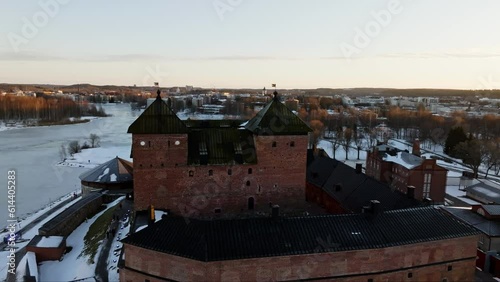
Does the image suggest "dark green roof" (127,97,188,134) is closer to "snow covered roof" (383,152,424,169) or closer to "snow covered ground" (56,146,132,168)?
"snow covered roof" (383,152,424,169)

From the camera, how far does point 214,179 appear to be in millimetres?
20953

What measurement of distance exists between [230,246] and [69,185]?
26743 mm

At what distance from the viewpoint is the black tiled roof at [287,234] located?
1457 centimetres

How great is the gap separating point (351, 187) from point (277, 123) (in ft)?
20.4

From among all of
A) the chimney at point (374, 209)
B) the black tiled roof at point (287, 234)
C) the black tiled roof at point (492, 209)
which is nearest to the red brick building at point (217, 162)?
the black tiled roof at point (287, 234)

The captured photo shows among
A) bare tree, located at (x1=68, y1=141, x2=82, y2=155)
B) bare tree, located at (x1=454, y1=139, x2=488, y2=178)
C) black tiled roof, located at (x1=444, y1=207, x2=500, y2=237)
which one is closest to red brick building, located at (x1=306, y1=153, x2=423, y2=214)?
black tiled roof, located at (x1=444, y1=207, x2=500, y2=237)

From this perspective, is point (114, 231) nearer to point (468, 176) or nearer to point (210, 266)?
point (210, 266)

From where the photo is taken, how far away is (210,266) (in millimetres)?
A: 13969

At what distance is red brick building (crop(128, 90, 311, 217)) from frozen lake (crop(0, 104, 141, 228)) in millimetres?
12436

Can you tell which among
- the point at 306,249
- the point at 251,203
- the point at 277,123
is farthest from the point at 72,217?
the point at 306,249

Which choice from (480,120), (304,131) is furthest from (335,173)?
(480,120)

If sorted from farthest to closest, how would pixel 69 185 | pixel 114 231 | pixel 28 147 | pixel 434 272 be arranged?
1. pixel 28 147
2. pixel 69 185
3. pixel 114 231
4. pixel 434 272

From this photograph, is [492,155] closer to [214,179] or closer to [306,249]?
[214,179]

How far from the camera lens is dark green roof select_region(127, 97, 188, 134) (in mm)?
20000
